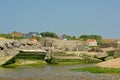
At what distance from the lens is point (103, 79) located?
25.4m

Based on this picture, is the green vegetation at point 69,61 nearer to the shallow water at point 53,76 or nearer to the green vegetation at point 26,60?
the green vegetation at point 26,60

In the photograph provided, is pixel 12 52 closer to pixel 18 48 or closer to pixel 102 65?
pixel 18 48

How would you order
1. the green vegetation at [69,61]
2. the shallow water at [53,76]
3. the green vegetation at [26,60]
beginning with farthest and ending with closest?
the green vegetation at [69,61], the green vegetation at [26,60], the shallow water at [53,76]

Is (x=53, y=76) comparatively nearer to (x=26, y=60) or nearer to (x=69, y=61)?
(x=26, y=60)

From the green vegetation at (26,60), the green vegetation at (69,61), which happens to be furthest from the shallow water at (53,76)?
the green vegetation at (69,61)

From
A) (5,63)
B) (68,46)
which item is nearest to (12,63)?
(5,63)

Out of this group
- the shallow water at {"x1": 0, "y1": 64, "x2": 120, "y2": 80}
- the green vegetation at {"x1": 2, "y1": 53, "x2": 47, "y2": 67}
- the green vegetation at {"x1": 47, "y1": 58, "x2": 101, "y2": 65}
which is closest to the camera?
the shallow water at {"x1": 0, "y1": 64, "x2": 120, "y2": 80}

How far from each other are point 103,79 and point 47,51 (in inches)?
919

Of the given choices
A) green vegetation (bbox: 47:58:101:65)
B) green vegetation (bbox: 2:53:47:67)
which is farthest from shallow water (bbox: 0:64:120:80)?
green vegetation (bbox: 47:58:101:65)

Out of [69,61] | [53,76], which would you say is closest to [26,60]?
[69,61]

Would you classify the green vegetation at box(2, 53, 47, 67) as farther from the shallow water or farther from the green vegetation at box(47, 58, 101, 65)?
the shallow water

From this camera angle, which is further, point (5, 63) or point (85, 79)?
point (5, 63)

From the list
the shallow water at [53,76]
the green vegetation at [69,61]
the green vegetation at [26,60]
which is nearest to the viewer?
the shallow water at [53,76]

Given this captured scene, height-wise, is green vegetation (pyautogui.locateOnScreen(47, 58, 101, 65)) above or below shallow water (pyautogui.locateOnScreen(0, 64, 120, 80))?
above
